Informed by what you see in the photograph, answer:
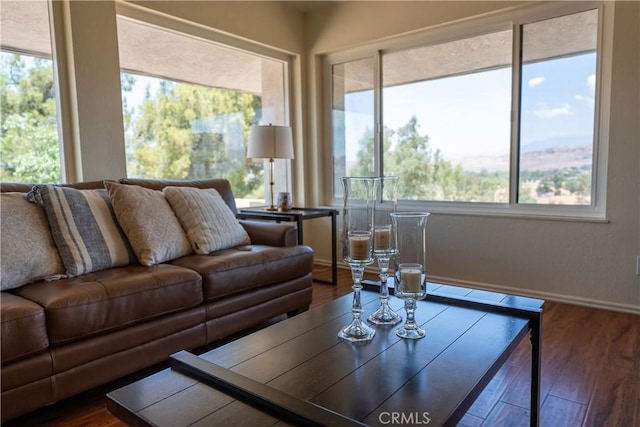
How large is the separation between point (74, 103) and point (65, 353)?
1.67m

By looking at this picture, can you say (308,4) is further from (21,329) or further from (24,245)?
(21,329)

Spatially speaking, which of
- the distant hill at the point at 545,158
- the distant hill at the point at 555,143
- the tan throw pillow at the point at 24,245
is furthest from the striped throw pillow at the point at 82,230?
the distant hill at the point at 555,143

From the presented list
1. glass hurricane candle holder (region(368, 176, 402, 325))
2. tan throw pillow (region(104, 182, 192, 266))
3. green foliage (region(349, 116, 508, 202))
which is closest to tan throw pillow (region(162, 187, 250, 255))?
tan throw pillow (region(104, 182, 192, 266))

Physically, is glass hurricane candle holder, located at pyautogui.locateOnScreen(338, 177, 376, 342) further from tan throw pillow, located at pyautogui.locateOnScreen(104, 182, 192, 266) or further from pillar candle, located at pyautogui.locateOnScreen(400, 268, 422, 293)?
tan throw pillow, located at pyautogui.locateOnScreen(104, 182, 192, 266)

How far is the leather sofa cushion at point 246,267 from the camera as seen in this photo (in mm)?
A: 2104

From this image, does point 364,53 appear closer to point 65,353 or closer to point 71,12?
point 71,12

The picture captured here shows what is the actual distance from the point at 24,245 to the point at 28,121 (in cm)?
111

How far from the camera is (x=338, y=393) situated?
100cm

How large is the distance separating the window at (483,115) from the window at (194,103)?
768mm

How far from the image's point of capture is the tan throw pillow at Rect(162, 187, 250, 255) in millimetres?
2396

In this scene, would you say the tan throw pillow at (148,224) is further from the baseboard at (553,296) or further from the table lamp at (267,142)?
the baseboard at (553,296)

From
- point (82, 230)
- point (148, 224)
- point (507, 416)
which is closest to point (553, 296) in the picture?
point (507, 416)

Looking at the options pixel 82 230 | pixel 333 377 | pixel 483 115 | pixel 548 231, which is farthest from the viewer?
pixel 483 115

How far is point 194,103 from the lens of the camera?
138 inches
